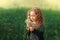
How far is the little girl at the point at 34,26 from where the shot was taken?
15.4ft

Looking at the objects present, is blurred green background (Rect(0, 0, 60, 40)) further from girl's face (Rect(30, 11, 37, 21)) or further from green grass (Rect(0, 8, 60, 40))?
girl's face (Rect(30, 11, 37, 21))

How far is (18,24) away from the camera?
713 centimetres

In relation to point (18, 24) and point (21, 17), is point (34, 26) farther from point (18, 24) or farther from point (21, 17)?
point (21, 17)

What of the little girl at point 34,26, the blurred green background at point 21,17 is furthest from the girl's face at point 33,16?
the blurred green background at point 21,17

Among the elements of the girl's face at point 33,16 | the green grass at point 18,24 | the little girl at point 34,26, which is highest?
the girl's face at point 33,16

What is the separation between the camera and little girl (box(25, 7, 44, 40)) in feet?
15.4

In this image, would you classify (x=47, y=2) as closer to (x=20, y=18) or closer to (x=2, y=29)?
(x=20, y=18)

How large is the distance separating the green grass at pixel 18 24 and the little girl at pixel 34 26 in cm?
191

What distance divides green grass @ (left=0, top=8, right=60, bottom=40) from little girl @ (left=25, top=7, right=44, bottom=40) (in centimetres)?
191

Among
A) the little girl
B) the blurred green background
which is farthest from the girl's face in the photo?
the blurred green background

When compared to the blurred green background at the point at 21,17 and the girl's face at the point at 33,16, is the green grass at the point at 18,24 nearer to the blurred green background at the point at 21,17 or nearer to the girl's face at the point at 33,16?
the blurred green background at the point at 21,17

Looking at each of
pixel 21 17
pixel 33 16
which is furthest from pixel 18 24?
pixel 33 16

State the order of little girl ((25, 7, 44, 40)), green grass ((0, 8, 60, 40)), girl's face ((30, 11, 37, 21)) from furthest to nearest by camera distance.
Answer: green grass ((0, 8, 60, 40)), girl's face ((30, 11, 37, 21)), little girl ((25, 7, 44, 40))

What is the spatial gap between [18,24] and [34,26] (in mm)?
2381
